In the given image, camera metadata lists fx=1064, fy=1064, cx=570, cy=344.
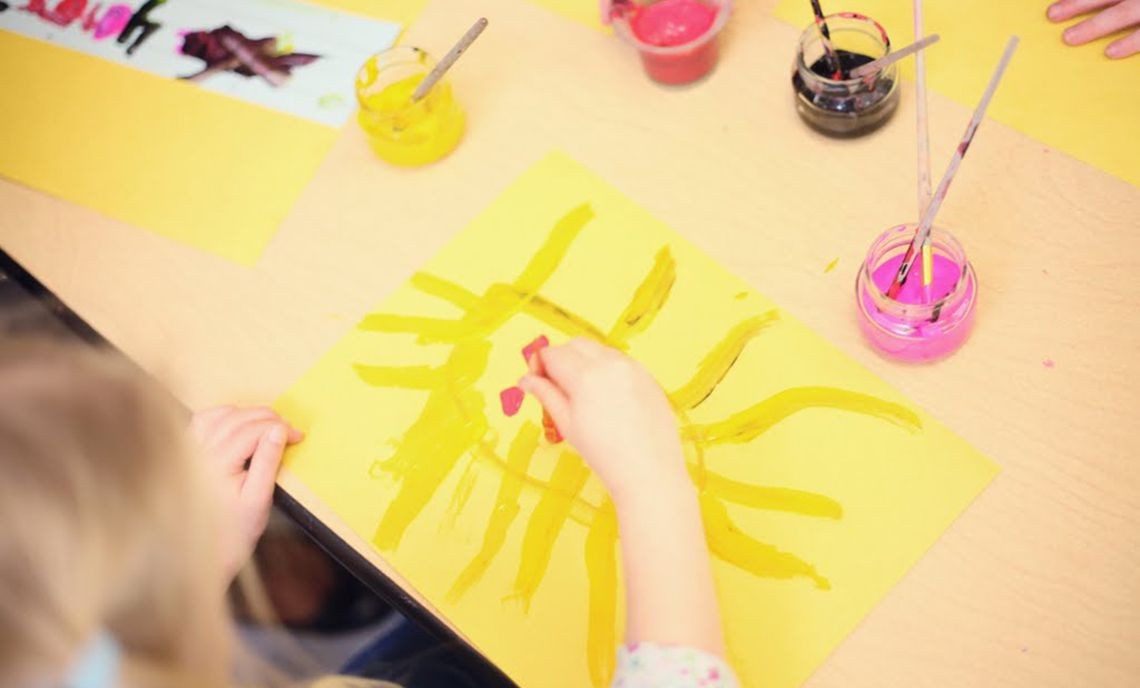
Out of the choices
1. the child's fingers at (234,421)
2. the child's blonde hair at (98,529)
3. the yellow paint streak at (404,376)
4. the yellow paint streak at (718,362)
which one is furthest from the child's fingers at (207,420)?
the yellow paint streak at (718,362)

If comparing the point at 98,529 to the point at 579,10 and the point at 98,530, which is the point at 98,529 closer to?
the point at 98,530

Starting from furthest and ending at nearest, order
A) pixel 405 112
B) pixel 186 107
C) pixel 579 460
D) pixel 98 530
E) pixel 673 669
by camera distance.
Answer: pixel 186 107
pixel 405 112
pixel 579 460
pixel 673 669
pixel 98 530

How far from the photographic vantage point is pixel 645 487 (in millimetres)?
668

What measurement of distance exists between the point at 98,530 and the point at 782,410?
423 mm

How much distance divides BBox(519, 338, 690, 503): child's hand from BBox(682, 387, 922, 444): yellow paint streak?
30 millimetres

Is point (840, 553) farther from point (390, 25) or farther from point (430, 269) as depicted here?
point (390, 25)

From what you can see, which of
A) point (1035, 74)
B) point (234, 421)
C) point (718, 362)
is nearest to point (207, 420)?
point (234, 421)

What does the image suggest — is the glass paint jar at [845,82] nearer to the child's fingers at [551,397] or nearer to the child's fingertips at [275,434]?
the child's fingers at [551,397]

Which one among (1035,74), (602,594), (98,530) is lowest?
(602,594)

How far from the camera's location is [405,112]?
0.85m

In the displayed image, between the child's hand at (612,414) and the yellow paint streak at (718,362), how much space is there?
2 cm

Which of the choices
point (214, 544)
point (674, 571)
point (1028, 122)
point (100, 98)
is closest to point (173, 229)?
point (100, 98)

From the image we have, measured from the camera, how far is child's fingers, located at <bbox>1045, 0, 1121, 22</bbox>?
809 mm

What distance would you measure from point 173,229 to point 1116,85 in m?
0.75
